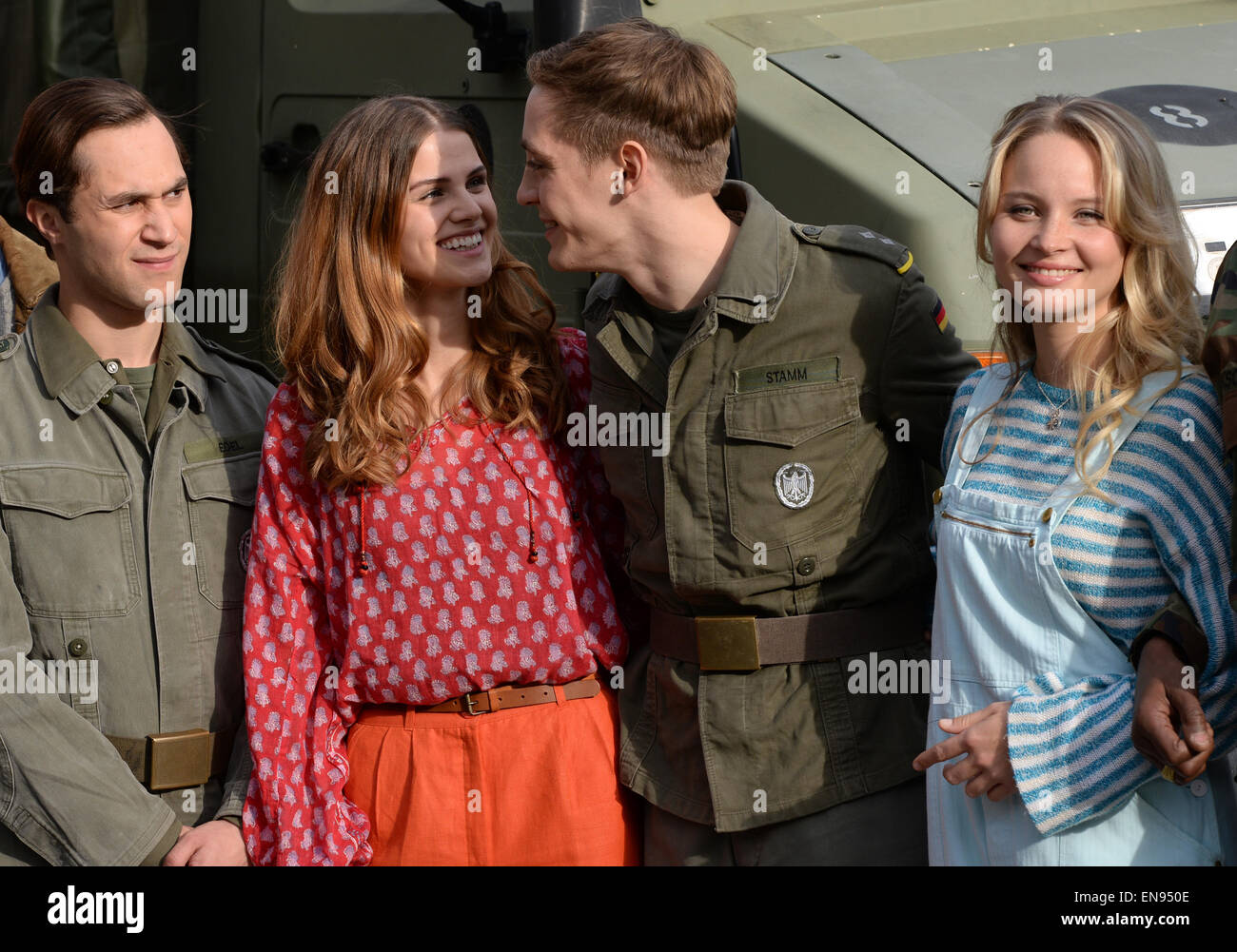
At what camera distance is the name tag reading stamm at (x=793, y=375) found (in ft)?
8.76

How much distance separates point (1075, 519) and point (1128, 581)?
0.35ft

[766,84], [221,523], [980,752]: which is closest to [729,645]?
[980,752]

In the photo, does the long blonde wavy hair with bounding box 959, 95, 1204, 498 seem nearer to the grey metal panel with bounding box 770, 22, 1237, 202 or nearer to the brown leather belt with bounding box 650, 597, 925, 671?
the brown leather belt with bounding box 650, 597, 925, 671

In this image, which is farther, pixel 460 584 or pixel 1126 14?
pixel 1126 14

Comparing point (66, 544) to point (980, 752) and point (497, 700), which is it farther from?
point (980, 752)

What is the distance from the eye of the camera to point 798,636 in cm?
264

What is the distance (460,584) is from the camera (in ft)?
8.99

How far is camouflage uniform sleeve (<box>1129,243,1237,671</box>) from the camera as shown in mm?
2102

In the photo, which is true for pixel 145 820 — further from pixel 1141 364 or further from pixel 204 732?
pixel 1141 364

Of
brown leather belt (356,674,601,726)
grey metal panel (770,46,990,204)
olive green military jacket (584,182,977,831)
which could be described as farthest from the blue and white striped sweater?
grey metal panel (770,46,990,204)

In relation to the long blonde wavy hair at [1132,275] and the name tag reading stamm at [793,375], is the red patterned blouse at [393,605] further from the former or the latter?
the long blonde wavy hair at [1132,275]

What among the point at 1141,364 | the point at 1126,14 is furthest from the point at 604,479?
the point at 1126,14

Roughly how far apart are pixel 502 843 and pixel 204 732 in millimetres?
554
